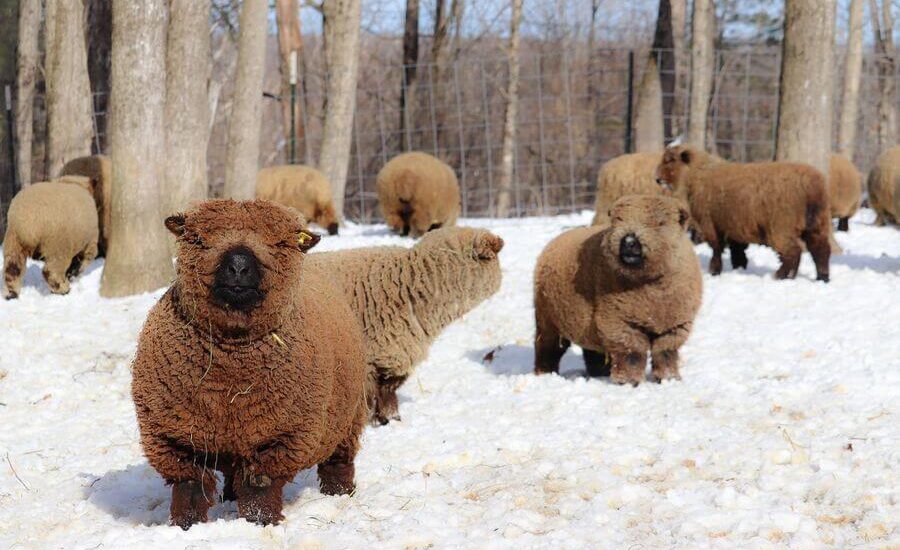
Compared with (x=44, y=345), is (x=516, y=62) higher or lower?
higher

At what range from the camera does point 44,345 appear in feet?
30.9

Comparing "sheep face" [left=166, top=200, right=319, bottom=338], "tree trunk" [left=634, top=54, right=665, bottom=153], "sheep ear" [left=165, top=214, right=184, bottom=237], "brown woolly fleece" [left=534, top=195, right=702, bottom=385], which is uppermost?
"tree trunk" [left=634, top=54, right=665, bottom=153]

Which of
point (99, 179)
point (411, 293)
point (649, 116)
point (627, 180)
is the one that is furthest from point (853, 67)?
point (411, 293)

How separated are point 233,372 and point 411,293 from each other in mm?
2777

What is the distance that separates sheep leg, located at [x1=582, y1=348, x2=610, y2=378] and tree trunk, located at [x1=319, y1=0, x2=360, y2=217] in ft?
31.5

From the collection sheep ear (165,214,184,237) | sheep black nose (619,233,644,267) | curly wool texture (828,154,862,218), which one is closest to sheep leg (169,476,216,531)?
sheep ear (165,214,184,237)

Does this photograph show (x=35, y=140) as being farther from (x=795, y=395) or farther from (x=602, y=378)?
(x=795, y=395)

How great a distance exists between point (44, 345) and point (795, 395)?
20.5 ft

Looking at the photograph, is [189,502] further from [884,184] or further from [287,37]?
[287,37]

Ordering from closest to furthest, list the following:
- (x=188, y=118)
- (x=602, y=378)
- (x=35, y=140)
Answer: (x=602, y=378)
(x=188, y=118)
(x=35, y=140)

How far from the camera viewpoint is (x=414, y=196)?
1600 centimetres

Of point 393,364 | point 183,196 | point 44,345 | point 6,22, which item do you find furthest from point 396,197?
point 6,22

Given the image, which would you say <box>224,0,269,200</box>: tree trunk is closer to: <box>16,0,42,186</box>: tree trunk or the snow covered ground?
the snow covered ground

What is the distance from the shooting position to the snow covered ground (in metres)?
4.79
